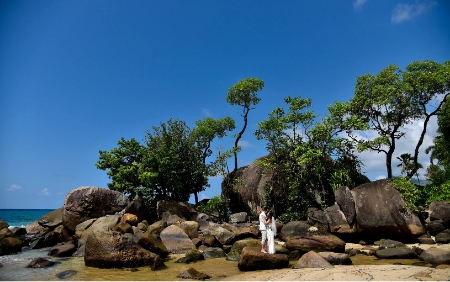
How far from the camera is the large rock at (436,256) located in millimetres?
9461

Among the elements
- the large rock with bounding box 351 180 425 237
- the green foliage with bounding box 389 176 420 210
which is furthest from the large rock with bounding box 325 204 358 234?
the green foliage with bounding box 389 176 420 210

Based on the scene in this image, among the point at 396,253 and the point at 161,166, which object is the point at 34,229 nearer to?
the point at 161,166

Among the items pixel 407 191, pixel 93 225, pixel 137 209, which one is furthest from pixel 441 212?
pixel 93 225

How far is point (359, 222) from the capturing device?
15078 millimetres

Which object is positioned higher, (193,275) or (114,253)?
(114,253)

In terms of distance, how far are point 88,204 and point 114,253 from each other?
1155 centimetres

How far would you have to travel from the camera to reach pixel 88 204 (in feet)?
68.2

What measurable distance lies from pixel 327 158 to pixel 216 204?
9128mm

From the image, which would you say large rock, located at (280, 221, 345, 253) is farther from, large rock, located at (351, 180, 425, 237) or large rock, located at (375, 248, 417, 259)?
large rock, located at (351, 180, 425, 237)

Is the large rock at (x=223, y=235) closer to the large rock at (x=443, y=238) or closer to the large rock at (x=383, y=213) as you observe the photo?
the large rock at (x=383, y=213)

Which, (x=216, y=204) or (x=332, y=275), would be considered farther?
(x=216, y=204)

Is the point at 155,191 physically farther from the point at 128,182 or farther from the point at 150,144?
the point at 150,144

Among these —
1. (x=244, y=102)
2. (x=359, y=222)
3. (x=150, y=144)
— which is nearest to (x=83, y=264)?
(x=359, y=222)

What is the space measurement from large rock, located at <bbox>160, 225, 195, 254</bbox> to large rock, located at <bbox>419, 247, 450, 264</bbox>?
374 inches
